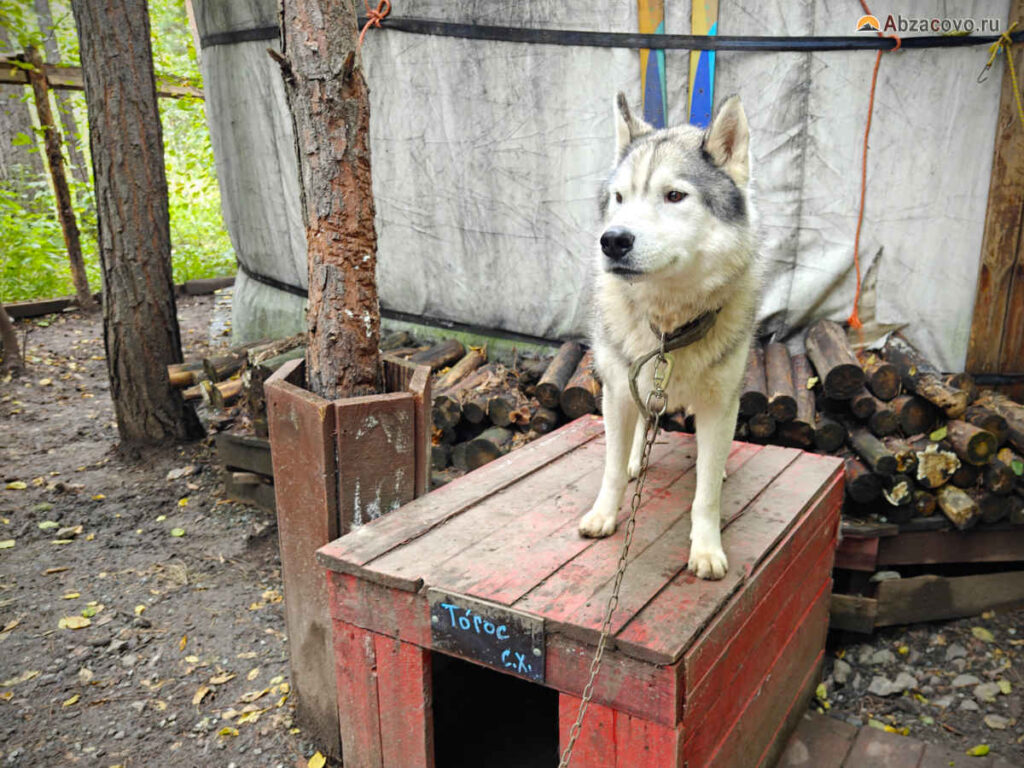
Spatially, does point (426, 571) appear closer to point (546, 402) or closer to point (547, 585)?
point (547, 585)

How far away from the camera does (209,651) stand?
326 cm

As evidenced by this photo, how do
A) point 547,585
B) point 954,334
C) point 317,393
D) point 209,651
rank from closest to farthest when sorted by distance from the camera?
point 547,585 → point 317,393 → point 209,651 → point 954,334

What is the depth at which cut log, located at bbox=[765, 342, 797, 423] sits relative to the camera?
3.51 m

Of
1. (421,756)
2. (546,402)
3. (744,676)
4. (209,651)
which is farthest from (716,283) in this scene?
(209,651)

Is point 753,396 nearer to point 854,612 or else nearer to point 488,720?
point 854,612

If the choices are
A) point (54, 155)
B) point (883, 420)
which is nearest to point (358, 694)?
point (883, 420)

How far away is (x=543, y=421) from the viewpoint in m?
3.84

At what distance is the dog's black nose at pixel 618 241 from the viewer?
1.86m

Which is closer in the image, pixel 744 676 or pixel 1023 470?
pixel 744 676

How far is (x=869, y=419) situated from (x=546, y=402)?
5.02ft

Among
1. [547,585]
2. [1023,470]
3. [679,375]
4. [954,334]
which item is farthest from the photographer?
[954,334]

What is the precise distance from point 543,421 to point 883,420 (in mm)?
1593

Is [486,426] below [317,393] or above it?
below

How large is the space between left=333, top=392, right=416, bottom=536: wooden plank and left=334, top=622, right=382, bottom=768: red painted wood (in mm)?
379
